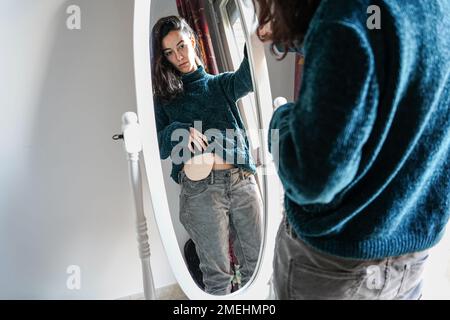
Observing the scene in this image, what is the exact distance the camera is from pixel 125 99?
0.84 m

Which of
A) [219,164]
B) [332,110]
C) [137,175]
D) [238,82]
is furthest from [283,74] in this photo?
[332,110]

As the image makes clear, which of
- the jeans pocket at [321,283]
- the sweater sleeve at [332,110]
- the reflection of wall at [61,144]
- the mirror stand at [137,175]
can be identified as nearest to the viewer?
the sweater sleeve at [332,110]

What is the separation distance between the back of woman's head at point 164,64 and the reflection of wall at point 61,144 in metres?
0.17

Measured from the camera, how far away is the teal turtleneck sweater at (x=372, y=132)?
0.31m

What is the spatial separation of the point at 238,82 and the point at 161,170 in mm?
237

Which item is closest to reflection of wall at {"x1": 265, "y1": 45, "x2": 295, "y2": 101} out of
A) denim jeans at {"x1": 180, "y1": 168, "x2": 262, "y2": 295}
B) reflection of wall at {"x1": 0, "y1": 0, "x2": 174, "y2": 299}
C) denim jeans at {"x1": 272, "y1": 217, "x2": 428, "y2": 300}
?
denim jeans at {"x1": 180, "y1": 168, "x2": 262, "y2": 295}

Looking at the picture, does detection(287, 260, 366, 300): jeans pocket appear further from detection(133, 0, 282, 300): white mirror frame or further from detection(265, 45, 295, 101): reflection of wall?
detection(265, 45, 295, 101): reflection of wall

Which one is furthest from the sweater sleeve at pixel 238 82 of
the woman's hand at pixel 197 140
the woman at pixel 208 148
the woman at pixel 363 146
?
the woman at pixel 363 146

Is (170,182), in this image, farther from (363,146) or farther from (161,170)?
(363,146)

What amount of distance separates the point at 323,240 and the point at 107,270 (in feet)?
2.34

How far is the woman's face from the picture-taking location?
2.25ft

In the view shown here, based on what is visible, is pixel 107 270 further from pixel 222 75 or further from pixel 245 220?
pixel 222 75

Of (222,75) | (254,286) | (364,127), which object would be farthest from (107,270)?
(364,127)

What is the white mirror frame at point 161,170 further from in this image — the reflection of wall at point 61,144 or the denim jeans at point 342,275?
the denim jeans at point 342,275
